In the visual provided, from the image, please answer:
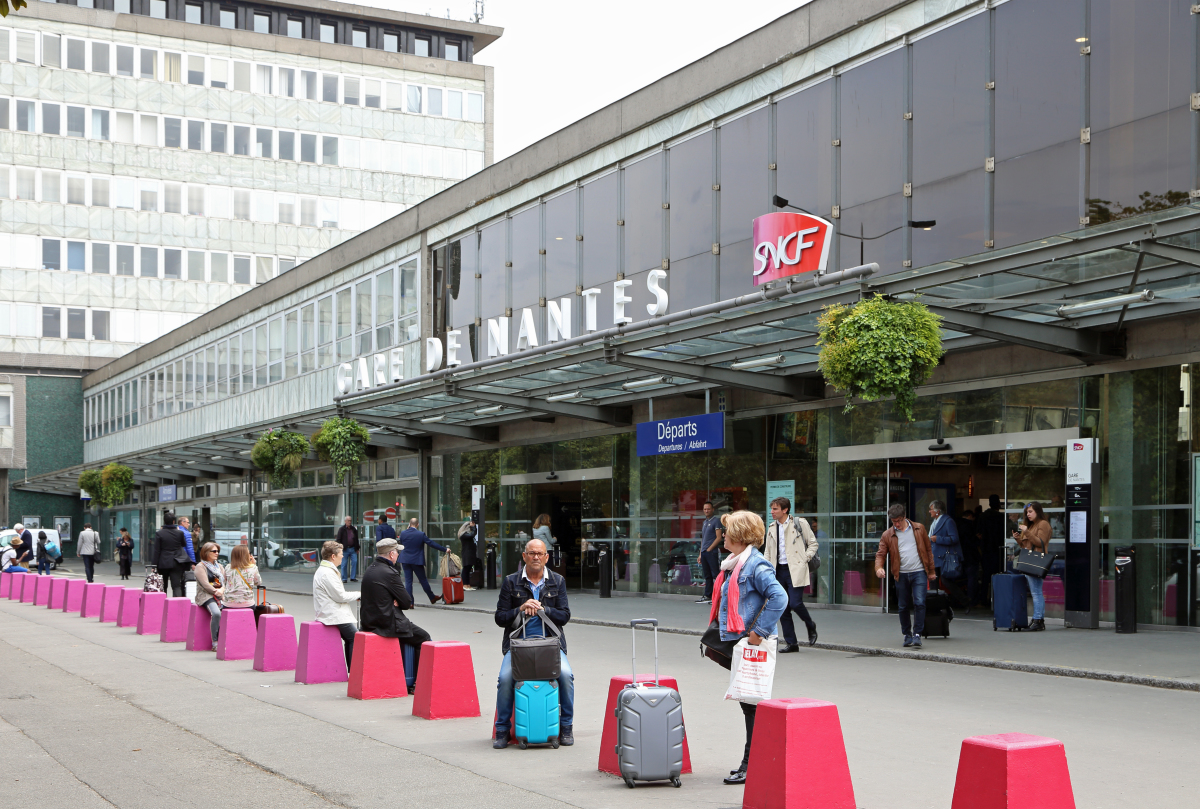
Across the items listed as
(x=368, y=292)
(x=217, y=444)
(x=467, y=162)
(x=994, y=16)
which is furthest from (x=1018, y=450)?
(x=467, y=162)

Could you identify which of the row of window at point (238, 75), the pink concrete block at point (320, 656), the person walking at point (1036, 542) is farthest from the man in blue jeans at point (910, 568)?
the row of window at point (238, 75)

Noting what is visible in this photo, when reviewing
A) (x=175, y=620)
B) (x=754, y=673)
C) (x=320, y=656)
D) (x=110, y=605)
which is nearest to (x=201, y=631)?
(x=175, y=620)

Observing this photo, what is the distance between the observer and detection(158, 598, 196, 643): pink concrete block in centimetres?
1823

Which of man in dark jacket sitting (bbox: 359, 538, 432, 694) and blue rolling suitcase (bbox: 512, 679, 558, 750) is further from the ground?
man in dark jacket sitting (bbox: 359, 538, 432, 694)

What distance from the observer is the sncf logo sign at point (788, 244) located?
18188mm

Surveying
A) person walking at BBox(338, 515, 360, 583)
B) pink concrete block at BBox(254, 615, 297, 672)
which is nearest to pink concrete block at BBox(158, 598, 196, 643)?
pink concrete block at BBox(254, 615, 297, 672)

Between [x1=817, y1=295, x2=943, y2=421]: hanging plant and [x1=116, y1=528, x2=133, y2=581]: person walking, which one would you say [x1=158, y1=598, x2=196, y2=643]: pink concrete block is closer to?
[x1=817, y1=295, x2=943, y2=421]: hanging plant

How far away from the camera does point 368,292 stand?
3506cm

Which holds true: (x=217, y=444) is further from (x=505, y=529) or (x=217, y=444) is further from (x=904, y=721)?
(x=904, y=721)

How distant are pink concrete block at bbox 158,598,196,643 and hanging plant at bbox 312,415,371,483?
28.7ft

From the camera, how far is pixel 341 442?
88.4ft

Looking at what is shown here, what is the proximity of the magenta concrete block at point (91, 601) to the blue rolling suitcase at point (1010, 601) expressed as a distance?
52.9ft

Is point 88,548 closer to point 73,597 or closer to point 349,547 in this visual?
point 349,547

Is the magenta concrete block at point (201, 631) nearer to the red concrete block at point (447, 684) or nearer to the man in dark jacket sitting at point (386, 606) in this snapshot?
the man in dark jacket sitting at point (386, 606)
